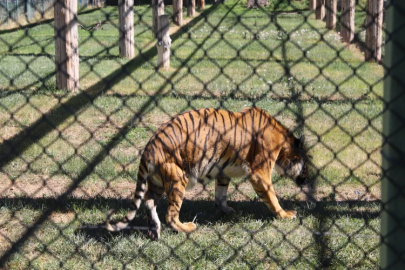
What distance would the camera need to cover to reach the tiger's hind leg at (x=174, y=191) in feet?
12.1

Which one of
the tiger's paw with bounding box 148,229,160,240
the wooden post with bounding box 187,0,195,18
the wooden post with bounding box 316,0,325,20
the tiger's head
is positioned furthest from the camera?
the wooden post with bounding box 187,0,195,18

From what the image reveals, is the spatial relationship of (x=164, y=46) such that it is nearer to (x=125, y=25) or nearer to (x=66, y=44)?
(x=125, y=25)

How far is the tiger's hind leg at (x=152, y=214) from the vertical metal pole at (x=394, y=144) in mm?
1725

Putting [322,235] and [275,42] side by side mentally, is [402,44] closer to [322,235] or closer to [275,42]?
[322,235]

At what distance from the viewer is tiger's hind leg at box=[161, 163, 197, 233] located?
145 inches

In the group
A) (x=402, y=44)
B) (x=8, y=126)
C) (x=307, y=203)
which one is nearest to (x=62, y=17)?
(x=8, y=126)

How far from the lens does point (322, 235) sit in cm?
363

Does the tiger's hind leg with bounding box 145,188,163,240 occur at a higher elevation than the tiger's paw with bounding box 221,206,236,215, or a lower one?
higher

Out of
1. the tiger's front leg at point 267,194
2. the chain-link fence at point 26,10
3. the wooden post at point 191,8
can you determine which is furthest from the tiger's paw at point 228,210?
the wooden post at point 191,8

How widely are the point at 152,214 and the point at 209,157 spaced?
1.74ft

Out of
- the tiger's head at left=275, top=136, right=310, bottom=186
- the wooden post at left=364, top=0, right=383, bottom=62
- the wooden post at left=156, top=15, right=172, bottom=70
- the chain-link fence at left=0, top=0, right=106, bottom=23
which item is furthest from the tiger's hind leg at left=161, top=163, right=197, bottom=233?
the chain-link fence at left=0, top=0, right=106, bottom=23

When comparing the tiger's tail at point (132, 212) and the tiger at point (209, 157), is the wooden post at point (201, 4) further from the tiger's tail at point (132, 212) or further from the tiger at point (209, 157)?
the tiger's tail at point (132, 212)

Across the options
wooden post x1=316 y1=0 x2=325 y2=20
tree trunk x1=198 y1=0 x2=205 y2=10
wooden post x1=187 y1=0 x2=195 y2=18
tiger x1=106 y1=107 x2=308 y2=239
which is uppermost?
tiger x1=106 y1=107 x2=308 y2=239

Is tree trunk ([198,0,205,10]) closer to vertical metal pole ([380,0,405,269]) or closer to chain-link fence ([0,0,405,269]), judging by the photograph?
chain-link fence ([0,0,405,269])
